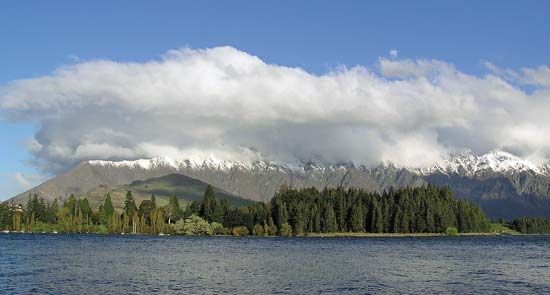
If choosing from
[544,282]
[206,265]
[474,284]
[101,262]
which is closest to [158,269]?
[206,265]

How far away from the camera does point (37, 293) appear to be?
3036 inches

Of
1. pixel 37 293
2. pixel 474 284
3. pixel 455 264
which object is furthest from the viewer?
pixel 455 264

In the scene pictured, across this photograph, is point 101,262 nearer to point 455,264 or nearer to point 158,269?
point 158,269

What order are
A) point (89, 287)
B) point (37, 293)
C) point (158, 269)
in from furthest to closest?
1. point (158, 269)
2. point (89, 287)
3. point (37, 293)

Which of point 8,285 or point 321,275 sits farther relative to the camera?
point 321,275

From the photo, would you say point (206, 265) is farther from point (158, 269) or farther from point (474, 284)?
point (474, 284)

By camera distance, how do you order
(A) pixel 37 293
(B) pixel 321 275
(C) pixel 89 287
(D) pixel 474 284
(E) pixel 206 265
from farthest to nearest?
(E) pixel 206 265, (B) pixel 321 275, (D) pixel 474 284, (C) pixel 89 287, (A) pixel 37 293

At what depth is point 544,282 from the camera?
3720 inches

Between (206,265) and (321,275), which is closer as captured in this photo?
(321,275)

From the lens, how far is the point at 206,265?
384ft

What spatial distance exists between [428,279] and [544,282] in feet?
55.1

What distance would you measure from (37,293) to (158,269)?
31983mm

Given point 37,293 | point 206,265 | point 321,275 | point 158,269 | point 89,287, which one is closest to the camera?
point 37,293

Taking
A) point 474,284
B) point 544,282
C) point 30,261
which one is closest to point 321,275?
point 474,284
